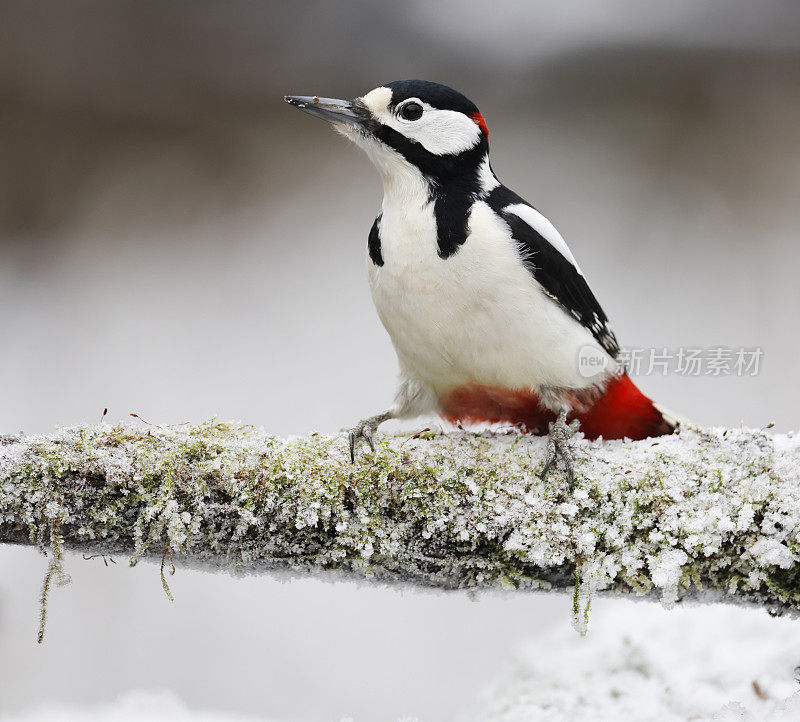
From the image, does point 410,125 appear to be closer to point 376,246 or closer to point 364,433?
point 376,246

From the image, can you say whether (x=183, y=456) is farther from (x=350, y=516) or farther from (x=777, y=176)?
(x=777, y=176)

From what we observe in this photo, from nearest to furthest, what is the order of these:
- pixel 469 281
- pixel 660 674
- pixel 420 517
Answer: pixel 420 517 < pixel 469 281 < pixel 660 674

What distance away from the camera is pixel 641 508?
3.19 feet

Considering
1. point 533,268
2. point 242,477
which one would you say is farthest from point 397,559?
point 533,268

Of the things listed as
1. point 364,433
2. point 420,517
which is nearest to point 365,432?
point 364,433

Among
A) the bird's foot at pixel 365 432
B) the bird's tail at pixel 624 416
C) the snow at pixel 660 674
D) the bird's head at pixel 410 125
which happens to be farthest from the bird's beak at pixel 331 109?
the snow at pixel 660 674

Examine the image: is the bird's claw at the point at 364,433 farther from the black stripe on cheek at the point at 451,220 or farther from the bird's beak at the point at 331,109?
the bird's beak at the point at 331,109

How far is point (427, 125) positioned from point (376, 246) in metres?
0.20

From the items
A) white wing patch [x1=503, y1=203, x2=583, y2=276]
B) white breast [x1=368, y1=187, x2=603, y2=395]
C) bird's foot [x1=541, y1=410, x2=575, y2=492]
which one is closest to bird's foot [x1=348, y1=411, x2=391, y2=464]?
white breast [x1=368, y1=187, x2=603, y2=395]

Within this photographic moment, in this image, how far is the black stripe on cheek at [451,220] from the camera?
1151 mm

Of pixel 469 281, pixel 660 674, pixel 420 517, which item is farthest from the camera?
pixel 660 674

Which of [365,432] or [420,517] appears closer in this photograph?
[420,517]

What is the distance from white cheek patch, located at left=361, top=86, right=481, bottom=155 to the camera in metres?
1.20

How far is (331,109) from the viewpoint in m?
1.19
